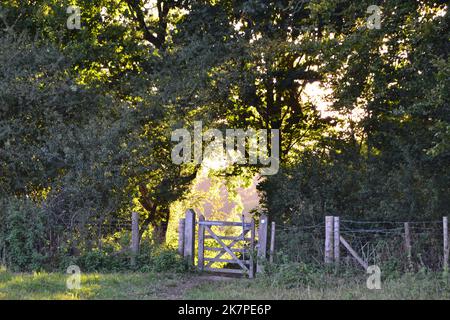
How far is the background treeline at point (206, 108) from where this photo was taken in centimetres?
1794

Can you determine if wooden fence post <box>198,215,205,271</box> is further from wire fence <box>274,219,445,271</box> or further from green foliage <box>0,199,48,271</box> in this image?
green foliage <box>0,199,48,271</box>

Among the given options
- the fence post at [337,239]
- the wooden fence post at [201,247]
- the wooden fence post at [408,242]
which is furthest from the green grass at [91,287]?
the wooden fence post at [408,242]

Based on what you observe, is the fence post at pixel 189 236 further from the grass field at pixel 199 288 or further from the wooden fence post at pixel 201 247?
the grass field at pixel 199 288

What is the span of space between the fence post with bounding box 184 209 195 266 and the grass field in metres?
2.34

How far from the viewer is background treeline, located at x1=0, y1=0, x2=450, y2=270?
17938 millimetres

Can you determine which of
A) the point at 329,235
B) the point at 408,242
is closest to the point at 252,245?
the point at 329,235

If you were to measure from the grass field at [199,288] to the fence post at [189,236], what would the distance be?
2.34m

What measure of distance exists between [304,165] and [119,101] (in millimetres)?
7438

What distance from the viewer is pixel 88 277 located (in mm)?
15250

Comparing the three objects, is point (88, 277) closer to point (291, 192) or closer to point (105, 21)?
point (291, 192)

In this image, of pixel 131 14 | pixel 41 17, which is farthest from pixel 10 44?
pixel 131 14

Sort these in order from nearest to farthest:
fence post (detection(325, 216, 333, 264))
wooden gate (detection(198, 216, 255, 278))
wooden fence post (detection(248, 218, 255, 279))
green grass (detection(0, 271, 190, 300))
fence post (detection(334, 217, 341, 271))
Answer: green grass (detection(0, 271, 190, 300)) → fence post (detection(334, 217, 341, 271)) → fence post (detection(325, 216, 333, 264)) → wooden fence post (detection(248, 218, 255, 279)) → wooden gate (detection(198, 216, 255, 278))

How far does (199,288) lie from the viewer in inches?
608

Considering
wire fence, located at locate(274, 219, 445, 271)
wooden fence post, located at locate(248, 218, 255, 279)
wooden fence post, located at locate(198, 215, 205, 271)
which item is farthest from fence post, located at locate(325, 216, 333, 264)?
wooden fence post, located at locate(198, 215, 205, 271)
